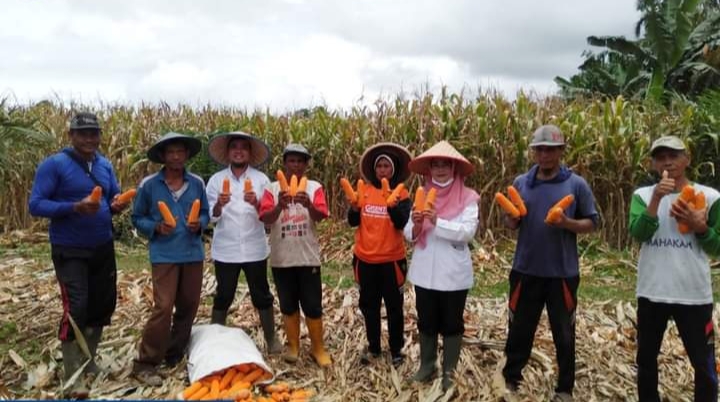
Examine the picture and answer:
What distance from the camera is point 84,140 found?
13.3 feet

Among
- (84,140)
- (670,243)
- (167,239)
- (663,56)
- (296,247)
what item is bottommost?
(296,247)

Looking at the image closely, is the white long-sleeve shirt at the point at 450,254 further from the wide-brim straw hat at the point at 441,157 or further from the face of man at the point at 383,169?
the face of man at the point at 383,169

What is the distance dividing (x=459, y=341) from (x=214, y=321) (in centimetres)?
196

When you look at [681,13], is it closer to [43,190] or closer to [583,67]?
[583,67]

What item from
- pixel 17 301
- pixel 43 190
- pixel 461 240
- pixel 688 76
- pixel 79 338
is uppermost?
pixel 688 76

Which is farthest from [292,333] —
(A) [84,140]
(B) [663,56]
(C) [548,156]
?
(B) [663,56]

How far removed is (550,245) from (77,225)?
314 cm

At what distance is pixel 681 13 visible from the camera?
16.1 m

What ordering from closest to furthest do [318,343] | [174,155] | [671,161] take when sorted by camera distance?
[671,161] < [174,155] < [318,343]

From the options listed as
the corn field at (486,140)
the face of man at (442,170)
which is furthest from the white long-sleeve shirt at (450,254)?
the corn field at (486,140)

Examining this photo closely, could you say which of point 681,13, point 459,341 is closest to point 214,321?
point 459,341

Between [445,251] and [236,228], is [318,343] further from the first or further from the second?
[445,251]

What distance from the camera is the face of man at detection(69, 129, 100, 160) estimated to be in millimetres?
4035

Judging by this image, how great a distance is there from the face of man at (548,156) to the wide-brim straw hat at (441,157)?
48 cm
